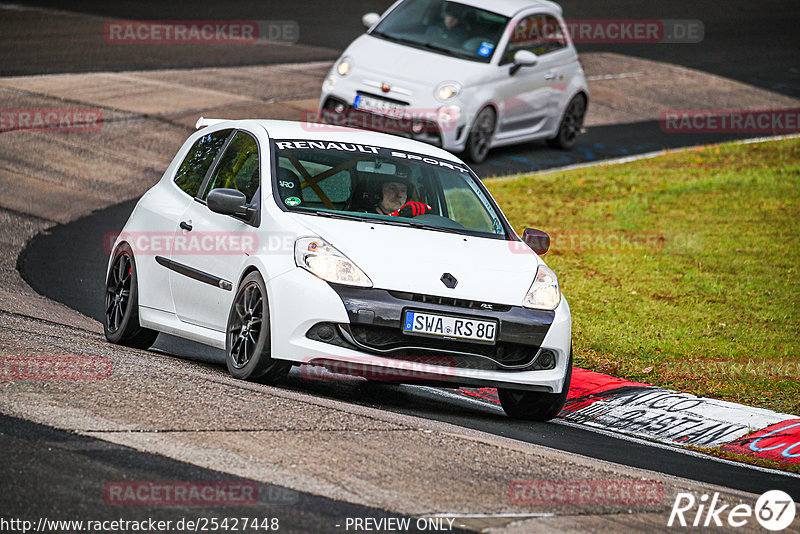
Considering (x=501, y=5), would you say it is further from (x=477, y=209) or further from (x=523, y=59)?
(x=477, y=209)

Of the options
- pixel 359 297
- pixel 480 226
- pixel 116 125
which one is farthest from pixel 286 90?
→ pixel 359 297

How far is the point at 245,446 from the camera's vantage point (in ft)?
20.2

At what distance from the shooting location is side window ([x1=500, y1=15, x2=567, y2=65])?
17.8 m

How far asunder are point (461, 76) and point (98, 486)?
39.4 ft

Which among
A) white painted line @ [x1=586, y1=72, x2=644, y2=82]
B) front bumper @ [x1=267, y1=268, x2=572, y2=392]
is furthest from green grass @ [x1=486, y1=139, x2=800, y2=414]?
white painted line @ [x1=586, y1=72, x2=644, y2=82]

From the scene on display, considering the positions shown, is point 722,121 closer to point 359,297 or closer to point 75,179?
point 75,179

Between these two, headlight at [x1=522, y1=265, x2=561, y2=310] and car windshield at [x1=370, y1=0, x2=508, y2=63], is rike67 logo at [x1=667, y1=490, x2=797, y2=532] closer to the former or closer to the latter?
headlight at [x1=522, y1=265, x2=561, y2=310]

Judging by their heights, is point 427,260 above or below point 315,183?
below

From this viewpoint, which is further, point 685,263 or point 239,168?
point 685,263

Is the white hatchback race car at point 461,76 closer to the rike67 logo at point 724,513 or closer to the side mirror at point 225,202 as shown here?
the side mirror at point 225,202

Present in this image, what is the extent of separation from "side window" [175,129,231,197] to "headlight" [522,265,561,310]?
2.52 m

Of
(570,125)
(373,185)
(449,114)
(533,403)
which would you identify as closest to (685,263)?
(449,114)

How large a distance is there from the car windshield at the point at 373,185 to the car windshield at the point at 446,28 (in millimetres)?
8342

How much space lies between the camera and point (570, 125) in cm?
1959
